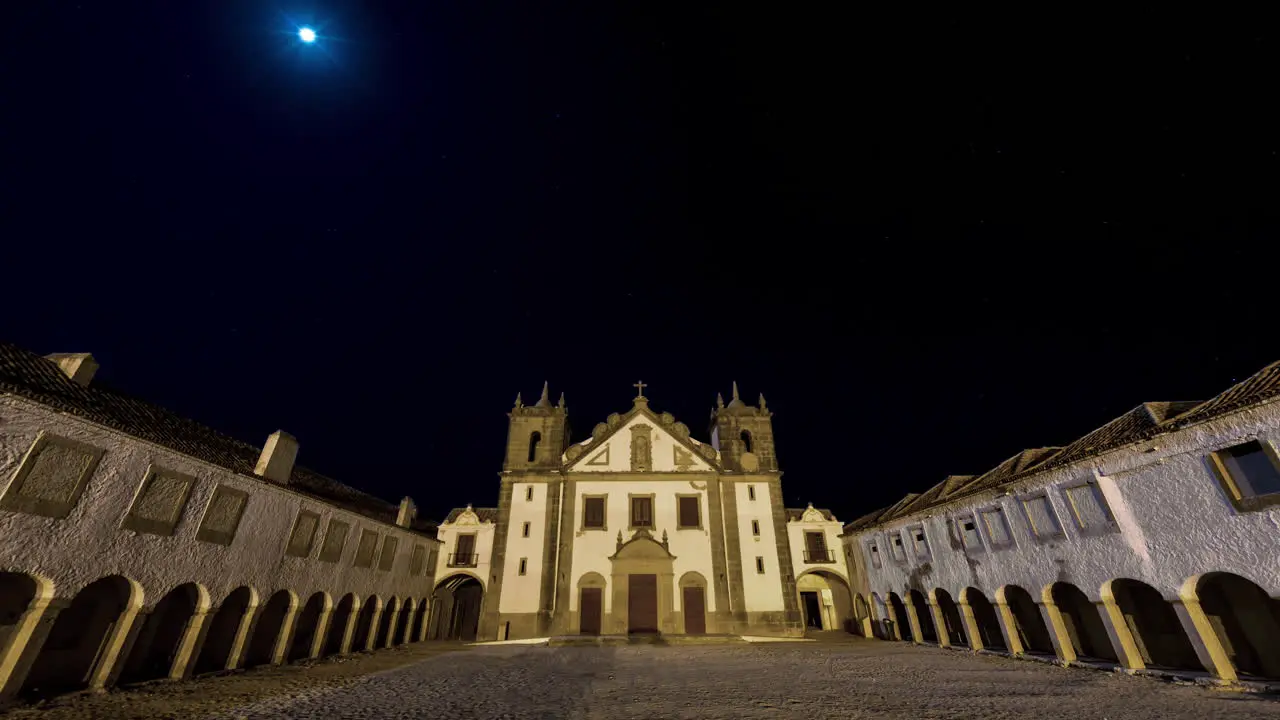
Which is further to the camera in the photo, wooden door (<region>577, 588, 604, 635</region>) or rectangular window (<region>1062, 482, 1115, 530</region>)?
wooden door (<region>577, 588, 604, 635</region>)

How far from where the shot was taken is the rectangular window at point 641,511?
81.2 ft

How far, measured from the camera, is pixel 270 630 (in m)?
17.6

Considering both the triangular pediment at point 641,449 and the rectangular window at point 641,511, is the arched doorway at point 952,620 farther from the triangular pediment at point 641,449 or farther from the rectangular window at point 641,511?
the rectangular window at point 641,511

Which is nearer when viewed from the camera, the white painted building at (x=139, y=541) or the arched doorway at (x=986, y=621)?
the white painted building at (x=139, y=541)

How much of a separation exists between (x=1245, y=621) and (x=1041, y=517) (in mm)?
4290

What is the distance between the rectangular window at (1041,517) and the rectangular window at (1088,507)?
23.5 inches

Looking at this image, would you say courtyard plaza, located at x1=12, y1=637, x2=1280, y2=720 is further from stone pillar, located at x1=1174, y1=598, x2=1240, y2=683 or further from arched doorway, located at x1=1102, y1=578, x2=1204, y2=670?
arched doorway, located at x1=1102, y1=578, x2=1204, y2=670

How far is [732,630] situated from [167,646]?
20.6 meters

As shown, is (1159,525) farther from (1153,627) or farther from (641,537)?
(641,537)

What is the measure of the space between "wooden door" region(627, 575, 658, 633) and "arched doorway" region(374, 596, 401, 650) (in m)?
11.0

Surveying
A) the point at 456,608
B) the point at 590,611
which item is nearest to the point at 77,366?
the point at 590,611

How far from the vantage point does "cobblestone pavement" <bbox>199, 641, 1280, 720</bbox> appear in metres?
8.38

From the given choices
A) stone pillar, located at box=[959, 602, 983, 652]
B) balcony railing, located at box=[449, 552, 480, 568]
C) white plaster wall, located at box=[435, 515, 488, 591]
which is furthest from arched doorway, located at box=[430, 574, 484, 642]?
stone pillar, located at box=[959, 602, 983, 652]

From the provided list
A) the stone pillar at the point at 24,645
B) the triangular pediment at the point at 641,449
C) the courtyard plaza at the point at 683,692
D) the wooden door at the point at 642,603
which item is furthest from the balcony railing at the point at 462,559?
the stone pillar at the point at 24,645
